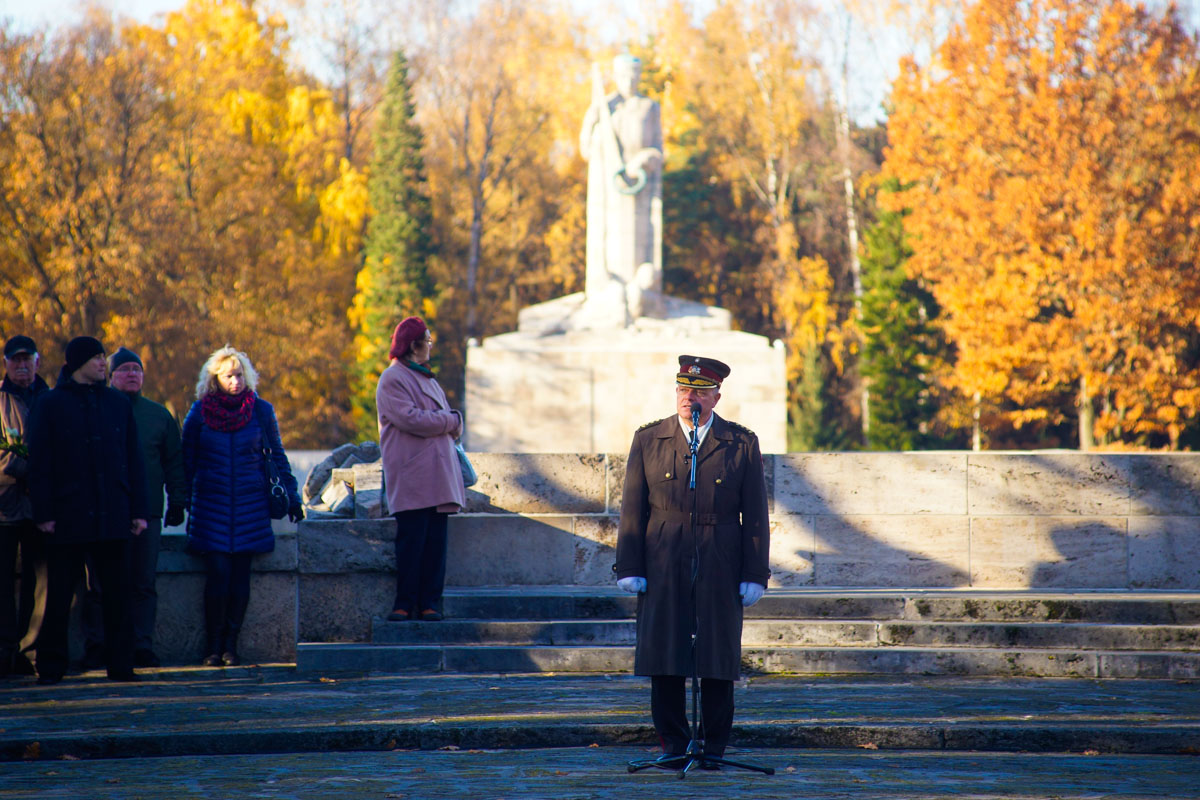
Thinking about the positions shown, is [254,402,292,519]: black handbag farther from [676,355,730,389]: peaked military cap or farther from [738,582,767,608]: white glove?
[738,582,767,608]: white glove

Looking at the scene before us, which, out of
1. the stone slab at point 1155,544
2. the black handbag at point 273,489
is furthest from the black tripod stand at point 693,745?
the stone slab at point 1155,544

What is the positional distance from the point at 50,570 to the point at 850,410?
34.2m

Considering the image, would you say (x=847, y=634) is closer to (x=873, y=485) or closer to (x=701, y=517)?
(x=873, y=485)

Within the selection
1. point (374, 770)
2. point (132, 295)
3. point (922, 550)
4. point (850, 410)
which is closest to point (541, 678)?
point (374, 770)

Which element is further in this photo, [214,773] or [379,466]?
[379,466]

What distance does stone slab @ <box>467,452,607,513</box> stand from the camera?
1017 cm

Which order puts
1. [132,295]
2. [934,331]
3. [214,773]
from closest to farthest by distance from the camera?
1. [214,773]
2. [132,295]
3. [934,331]

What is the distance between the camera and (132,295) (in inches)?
1083

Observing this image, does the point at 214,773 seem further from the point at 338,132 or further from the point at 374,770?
the point at 338,132

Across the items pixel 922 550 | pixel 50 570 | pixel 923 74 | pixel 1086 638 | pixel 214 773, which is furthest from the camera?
pixel 923 74

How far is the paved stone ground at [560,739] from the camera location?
5641 millimetres

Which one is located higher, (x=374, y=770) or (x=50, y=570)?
(x=50, y=570)

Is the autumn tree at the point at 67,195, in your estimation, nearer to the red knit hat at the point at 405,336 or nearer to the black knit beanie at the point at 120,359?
the black knit beanie at the point at 120,359

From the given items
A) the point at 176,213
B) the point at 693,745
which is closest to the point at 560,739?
the point at 693,745
